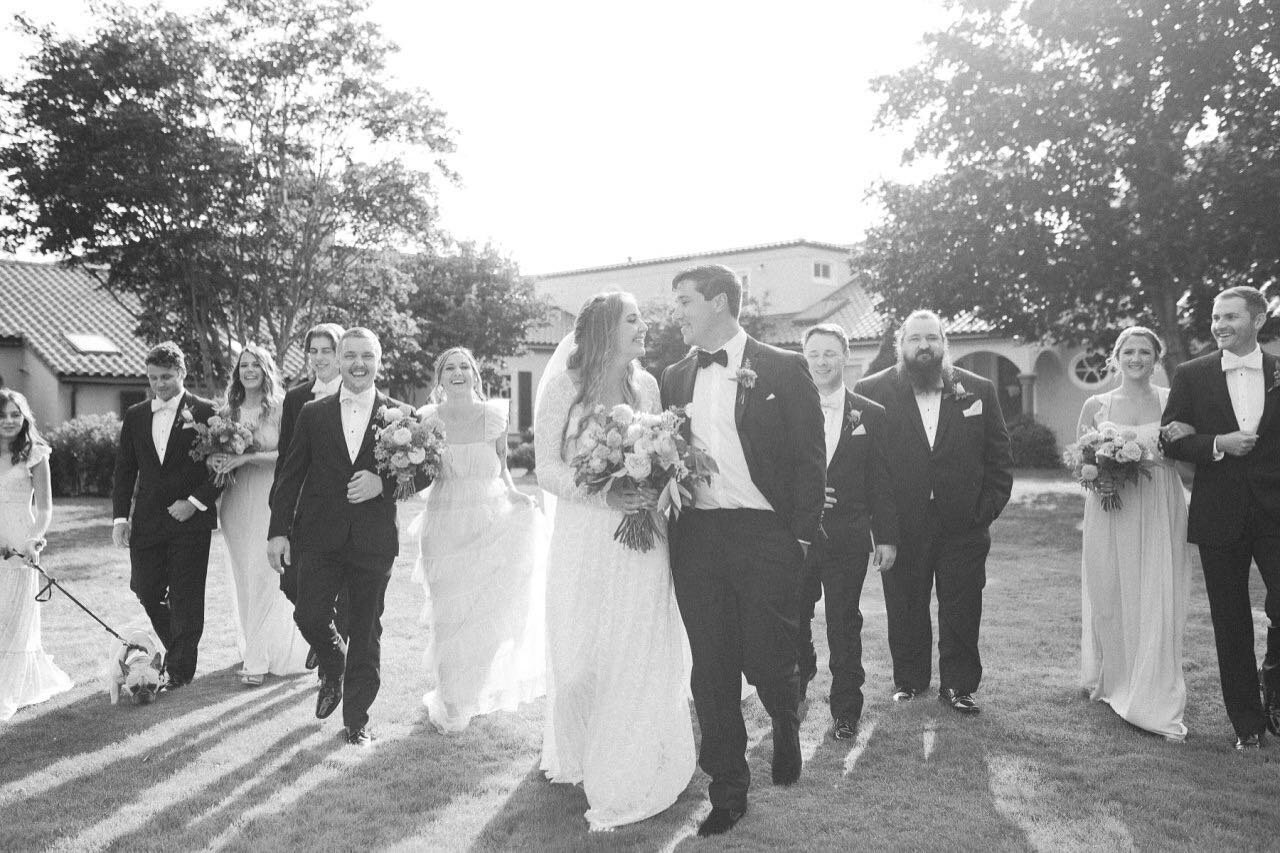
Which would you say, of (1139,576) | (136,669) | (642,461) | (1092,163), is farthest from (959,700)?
(1092,163)

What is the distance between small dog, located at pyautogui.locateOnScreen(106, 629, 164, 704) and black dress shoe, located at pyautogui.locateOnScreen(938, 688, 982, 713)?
561cm

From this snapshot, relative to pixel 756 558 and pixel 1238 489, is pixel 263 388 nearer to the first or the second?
pixel 756 558

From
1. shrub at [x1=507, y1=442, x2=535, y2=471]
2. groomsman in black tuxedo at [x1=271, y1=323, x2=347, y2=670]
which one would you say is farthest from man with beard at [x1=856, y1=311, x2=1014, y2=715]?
shrub at [x1=507, y1=442, x2=535, y2=471]

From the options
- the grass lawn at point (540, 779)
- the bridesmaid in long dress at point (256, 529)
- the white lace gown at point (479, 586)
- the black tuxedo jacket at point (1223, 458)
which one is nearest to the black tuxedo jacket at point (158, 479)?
the bridesmaid in long dress at point (256, 529)

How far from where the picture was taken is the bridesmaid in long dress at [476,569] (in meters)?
7.31

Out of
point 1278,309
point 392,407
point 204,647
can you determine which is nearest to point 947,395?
point 392,407

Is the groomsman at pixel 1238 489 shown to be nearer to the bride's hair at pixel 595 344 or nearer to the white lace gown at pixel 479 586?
the bride's hair at pixel 595 344

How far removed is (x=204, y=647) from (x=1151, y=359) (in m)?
8.35

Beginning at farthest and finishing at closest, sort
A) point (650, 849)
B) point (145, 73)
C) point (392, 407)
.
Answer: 1. point (145, 73)
2. point (392, 407)
3. point (650, 849)

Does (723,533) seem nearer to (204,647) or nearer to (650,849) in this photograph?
(650,849)

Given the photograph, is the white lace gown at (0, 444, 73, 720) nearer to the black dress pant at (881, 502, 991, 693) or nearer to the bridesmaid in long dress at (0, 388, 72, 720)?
the bridesmaid in long dress at (0, 388, 72, 720)

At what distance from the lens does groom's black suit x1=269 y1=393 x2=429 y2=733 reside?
21.5 ft

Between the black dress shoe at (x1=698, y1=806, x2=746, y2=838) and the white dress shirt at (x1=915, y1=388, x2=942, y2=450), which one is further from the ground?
the white dress shirt at (x1=915, y1=388, x2=942, y2=450)

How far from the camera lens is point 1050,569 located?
1429 centimetres
